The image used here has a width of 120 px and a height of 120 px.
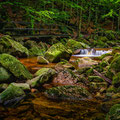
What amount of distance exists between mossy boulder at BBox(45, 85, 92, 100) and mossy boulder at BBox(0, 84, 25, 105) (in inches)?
34.0

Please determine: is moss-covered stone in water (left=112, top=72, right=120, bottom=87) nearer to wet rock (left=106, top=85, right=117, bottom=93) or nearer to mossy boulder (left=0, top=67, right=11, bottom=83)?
wet rock (left=106, top=85, right=117, bottom=93)

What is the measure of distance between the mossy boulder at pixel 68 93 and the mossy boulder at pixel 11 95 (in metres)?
0.86

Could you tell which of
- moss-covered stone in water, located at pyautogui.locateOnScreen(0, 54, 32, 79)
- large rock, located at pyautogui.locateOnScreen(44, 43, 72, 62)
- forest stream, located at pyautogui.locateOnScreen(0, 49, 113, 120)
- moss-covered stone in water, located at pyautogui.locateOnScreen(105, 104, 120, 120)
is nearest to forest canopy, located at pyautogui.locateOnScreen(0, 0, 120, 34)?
large rock, located at pyautogui.locateOnScreen(44, 43, 72, 62)

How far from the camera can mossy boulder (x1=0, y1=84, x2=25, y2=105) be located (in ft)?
14.5

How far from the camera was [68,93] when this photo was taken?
5.05m

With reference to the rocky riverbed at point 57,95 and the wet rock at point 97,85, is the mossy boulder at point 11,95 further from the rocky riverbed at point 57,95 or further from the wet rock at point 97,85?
the wet rock at point 97,85

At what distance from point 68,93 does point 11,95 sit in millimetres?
1715

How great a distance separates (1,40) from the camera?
36.4ft

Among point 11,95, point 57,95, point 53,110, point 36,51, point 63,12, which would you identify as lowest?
point 53,110

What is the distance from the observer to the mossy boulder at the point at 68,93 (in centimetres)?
494

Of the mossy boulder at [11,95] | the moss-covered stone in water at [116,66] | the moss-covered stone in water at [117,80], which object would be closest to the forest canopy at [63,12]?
the moss-covered stone in water at [116,66]

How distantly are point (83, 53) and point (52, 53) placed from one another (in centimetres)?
521

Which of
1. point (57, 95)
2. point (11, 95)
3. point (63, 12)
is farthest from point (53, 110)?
point (63, 12)

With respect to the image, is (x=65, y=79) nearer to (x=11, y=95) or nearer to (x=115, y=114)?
(x=11, y=95)
